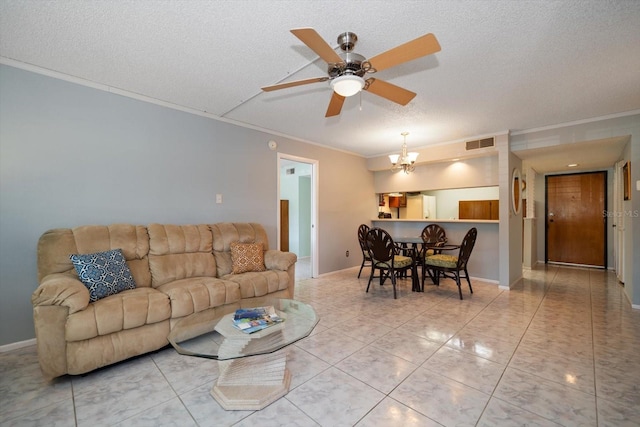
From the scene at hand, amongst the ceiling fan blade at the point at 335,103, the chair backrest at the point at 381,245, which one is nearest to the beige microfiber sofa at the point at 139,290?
the chair backrest at the point at 381,245

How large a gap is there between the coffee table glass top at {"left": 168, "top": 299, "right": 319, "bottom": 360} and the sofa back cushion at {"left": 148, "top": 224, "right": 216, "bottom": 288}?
3.25ft

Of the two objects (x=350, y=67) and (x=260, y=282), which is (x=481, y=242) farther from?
(x=350, y=67)

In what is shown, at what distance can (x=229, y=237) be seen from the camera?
138 inches

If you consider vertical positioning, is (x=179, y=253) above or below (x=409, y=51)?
below

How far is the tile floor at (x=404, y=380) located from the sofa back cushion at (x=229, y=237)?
1135 mm

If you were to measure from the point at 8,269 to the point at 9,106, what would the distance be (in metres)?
1.43

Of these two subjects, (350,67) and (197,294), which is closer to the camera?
(350,67)

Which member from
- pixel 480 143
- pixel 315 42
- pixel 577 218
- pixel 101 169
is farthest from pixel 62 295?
pixel 577 218

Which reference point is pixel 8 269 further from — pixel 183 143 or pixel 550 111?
pixel 550 111

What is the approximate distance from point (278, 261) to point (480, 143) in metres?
3.80

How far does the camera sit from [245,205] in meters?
4.07

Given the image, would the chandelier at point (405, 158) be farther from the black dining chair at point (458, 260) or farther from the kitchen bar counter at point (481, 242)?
the kitchen bar counter at point (481, 242)

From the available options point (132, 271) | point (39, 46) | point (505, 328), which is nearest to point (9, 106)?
point (39, 46)

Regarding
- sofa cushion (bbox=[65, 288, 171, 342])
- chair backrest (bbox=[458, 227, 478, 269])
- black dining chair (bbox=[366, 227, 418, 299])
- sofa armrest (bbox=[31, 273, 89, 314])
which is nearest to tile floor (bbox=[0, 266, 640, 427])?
sofa cushion (bbox=[65, 288, 171, 342])
